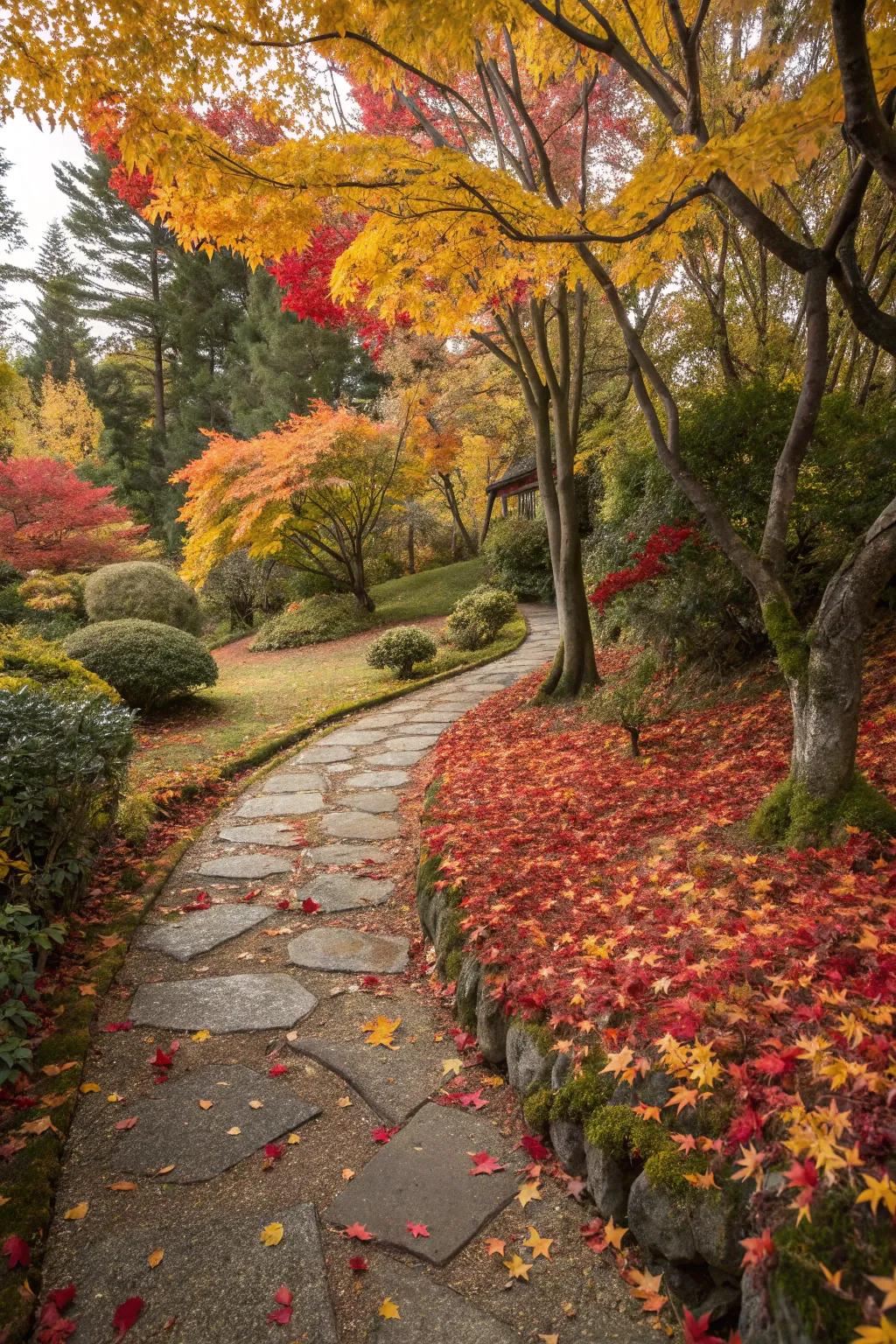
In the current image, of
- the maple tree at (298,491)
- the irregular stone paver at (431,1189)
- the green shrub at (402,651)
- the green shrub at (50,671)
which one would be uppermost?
the maple tree at (298,491)

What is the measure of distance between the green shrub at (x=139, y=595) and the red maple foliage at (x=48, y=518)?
3473 millimetres

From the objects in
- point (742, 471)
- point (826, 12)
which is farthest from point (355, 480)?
point (826, 12)

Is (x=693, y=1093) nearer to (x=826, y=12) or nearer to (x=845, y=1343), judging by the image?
(x=845, y=1343)

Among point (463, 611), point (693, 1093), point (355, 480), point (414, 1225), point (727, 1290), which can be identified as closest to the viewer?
point (727, 1290)

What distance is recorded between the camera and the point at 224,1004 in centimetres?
289

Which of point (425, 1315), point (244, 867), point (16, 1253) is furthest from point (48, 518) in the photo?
point (425, 1315)

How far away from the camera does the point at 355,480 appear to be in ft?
47.6

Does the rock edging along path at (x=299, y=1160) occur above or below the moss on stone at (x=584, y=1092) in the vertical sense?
below

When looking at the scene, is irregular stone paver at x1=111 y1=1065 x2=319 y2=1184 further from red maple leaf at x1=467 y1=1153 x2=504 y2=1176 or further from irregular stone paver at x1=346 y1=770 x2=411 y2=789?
irregular stone paver at x1=346 y1=770 x2=411 y2=789

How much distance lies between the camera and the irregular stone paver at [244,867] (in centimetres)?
409

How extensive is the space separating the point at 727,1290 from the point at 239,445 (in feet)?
44.9

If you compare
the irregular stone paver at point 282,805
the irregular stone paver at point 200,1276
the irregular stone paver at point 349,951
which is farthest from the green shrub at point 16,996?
the irregular stone paver at point 282,805

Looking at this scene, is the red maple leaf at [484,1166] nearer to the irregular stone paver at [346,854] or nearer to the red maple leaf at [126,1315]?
the red maple leaf at [126,1315]

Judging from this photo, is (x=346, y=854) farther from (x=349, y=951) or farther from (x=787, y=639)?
(x=787, y=639)
